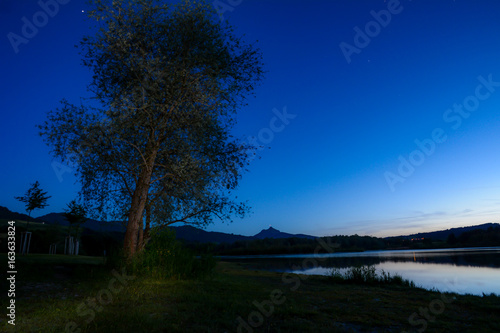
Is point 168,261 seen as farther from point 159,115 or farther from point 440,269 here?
point 440,269

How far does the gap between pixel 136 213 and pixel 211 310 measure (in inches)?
277

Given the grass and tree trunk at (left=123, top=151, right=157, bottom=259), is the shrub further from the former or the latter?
the grass

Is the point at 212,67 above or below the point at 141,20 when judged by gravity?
below

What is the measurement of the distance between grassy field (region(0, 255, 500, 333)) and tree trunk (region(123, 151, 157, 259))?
6.77ft

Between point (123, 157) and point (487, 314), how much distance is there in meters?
14.2

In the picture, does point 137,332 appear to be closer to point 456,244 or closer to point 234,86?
point 234,86

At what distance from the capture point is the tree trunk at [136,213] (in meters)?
11.6

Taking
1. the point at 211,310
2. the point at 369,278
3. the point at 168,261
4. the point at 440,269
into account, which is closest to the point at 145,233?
the point at 168,261

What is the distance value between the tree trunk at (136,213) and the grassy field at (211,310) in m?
2.06

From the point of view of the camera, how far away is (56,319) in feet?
17.6

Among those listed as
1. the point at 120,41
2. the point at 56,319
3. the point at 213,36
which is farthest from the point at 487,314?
the point at 120,41

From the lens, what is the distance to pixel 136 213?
1186cm

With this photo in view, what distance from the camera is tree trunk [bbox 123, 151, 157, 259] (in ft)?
38.1

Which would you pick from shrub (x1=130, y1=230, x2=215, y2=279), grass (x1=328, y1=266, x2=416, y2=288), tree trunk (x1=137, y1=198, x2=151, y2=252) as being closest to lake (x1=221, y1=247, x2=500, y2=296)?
grass (x1=328, y1=266, x2=416, y2=288)
